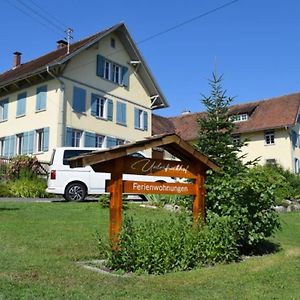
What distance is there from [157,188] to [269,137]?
119 ft

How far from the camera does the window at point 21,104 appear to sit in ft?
99.7

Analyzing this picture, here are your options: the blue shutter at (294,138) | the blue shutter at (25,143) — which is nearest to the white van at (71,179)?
the blue shutter at (25,143)

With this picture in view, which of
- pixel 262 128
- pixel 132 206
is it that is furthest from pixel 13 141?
pixel 262 128

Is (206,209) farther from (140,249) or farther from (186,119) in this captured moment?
(186,119)

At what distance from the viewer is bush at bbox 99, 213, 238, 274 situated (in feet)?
23.3

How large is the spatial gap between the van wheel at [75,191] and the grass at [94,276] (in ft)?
22.8

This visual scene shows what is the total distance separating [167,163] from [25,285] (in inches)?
145

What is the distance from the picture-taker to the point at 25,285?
5766 millimetres

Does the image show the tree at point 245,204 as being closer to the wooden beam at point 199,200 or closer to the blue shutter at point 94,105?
the wooden beam at point 199,200

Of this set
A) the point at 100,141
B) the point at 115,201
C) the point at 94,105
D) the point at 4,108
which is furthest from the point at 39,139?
the point at 115,201

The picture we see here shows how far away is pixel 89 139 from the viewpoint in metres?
30.0

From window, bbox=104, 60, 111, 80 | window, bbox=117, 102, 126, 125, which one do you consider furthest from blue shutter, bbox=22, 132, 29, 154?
window, bbox=104, 60, 111, 80

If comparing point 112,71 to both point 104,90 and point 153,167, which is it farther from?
point 153,167

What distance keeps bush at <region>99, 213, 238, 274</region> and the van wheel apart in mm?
9816
